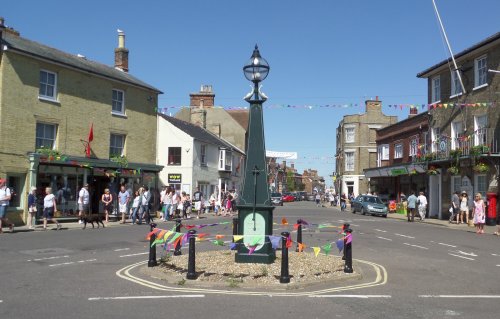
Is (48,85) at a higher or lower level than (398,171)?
higher

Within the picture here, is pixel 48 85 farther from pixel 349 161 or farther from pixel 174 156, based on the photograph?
pixel 349 161

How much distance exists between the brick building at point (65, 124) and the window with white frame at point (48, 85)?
0.15 ft

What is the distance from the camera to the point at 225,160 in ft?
146

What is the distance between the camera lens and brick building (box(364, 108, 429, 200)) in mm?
36906

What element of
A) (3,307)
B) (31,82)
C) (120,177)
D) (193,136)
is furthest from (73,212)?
(3,307)

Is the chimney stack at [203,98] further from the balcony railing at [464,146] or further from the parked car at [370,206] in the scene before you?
the balcony railing at [464,146]

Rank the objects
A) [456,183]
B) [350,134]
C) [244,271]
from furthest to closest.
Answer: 1. [350,134]
2. [456,183]
3. [244,271]

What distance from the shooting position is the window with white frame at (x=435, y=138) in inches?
1312

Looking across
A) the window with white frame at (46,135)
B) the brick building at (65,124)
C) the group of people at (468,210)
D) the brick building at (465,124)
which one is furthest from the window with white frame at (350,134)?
the window with white frame at (46,135)

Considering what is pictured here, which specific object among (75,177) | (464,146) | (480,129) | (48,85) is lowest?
(75,177)

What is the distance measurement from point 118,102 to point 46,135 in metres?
5.58

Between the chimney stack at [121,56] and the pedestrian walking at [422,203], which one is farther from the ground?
the chimney stack at [121,56]

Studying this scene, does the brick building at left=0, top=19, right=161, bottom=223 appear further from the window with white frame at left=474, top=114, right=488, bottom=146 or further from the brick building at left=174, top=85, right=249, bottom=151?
the brick building at left=174, top=85, right=249, bottom=151

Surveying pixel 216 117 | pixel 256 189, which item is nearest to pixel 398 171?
pixel 216 117
